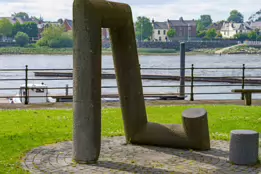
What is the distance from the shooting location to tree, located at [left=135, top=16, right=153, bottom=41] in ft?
583

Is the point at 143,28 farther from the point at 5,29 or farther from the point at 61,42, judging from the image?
the point at 61,42

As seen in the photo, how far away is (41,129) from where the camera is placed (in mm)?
11914

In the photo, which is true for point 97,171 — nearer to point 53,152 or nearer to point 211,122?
point 53,152

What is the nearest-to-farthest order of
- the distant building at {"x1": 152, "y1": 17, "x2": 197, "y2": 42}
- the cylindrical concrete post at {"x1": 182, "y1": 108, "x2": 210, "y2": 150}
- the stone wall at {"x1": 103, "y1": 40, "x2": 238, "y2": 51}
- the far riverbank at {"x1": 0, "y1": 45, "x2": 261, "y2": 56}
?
the cylindrical concrete post at {"x1": 182, "y1": 108, "x2": 210, "y2": 150} < the far riverbank at {"x1": 0, "y1": 45, "x2": 261, "y2": 56} < the stone wall at {"x1": 103, "y1": 40, "x2": 238, "y2": 51} < the distant building at {"x1": 152, "y1": 17, "x2": 197, "y2": 42}

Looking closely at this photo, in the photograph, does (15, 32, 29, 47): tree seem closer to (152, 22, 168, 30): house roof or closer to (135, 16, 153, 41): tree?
(135, 16, 153, 41): tree

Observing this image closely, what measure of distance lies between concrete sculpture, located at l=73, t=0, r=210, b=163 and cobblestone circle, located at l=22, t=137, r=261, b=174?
212 millimetres

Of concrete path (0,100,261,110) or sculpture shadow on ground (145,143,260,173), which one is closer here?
sculpture shadow on ground (145,143,260,173)

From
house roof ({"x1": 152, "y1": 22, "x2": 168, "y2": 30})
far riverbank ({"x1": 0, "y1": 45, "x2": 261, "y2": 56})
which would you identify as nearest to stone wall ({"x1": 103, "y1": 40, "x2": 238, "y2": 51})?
far riverbank ({"x1": 0, "y1": 45, "x2": 261, "y2": 56})

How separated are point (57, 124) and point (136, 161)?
4.07 meters

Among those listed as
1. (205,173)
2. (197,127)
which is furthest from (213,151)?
(205,173)

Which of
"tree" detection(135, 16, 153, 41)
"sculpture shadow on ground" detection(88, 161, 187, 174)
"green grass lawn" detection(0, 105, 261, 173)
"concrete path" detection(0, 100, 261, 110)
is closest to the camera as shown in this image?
"sculpture shadow on ground" detection(88, 161, 187, 174)

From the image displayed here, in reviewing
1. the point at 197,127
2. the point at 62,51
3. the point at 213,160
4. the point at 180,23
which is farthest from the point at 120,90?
the point at 180,23

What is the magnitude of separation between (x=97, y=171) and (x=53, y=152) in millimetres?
1426

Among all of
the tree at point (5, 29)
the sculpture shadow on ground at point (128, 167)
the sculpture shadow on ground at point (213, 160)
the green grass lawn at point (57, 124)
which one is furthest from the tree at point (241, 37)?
the sculpture shadow on ground at point (128, 167)
